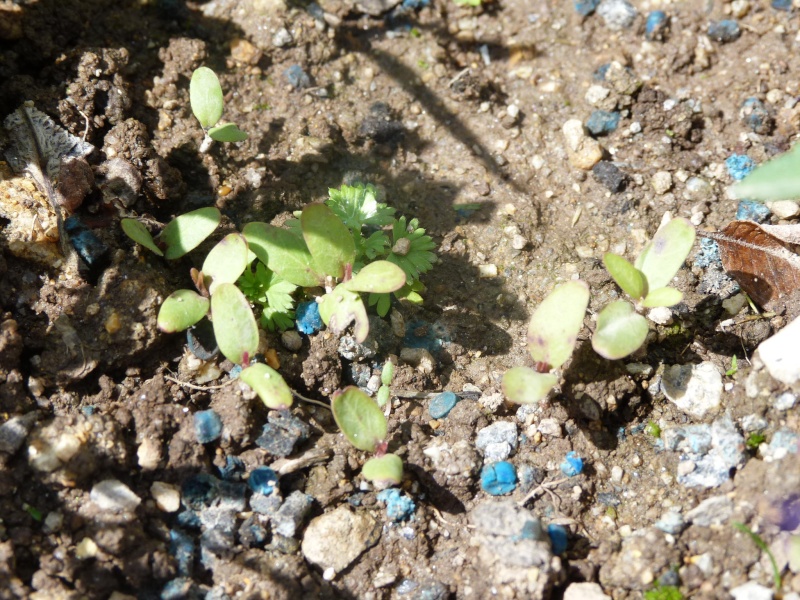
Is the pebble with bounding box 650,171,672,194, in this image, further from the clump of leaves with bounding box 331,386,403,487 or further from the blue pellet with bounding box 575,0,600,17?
the clump of leaves with bounding box 331,386,403,487

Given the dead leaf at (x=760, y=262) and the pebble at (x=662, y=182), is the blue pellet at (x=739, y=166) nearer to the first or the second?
the pebble at (x=662, y=182)

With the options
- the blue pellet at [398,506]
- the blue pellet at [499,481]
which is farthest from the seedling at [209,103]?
the blue pellet at [499,481]

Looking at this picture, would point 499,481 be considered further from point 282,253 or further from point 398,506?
point 282,253

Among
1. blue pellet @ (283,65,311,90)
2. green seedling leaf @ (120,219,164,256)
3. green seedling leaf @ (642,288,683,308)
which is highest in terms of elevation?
blue pellet @ (283,65,311,90)

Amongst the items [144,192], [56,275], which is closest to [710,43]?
[144,192]

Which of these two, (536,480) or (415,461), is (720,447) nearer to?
(536,480)

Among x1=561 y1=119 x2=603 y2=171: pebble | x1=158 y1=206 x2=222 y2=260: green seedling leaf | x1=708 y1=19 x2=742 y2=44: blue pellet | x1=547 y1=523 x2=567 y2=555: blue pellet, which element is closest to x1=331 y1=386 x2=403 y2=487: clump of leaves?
x1=547 y1=523 x2=567 y2=555: blue pellet
